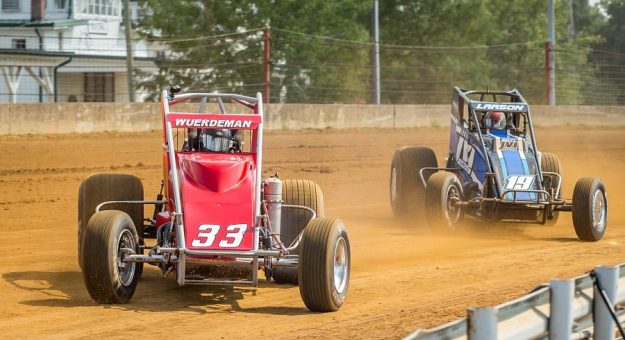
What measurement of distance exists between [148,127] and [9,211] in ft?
25.6

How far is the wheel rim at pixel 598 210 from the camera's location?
44.6ft

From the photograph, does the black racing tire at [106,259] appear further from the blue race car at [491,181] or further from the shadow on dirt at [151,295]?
the blue race car at [491,181]

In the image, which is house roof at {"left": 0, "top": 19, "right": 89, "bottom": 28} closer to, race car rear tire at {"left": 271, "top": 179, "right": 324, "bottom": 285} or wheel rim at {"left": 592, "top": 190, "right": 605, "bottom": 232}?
wheel rim at {"left": 592, "top": 190, "right": 605, "bottom": 232}

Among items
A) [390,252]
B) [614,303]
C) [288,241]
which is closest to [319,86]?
[390,252]

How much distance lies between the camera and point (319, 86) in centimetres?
3228

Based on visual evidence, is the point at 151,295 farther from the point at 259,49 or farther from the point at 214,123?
the point at 259,49

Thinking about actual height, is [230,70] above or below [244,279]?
above

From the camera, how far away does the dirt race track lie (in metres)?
8.33

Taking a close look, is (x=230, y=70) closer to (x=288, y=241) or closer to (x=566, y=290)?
(x=288, y=241)

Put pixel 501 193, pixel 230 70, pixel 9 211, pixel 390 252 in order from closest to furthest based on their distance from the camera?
pixel 390 252
pixel 501 193
pixel 9 211
pixel 230 70

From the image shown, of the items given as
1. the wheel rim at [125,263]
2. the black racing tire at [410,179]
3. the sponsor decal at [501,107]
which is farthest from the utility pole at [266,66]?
the wheel rim at [125,263]

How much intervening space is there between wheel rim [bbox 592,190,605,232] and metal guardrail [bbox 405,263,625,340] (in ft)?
20.6

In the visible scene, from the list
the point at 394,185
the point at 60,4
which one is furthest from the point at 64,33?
the point at 394,185

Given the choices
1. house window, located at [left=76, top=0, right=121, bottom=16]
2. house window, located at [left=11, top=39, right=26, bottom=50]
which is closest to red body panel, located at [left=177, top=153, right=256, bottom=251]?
house window, located at [left=11, top=39, right=26, bottom=50]
